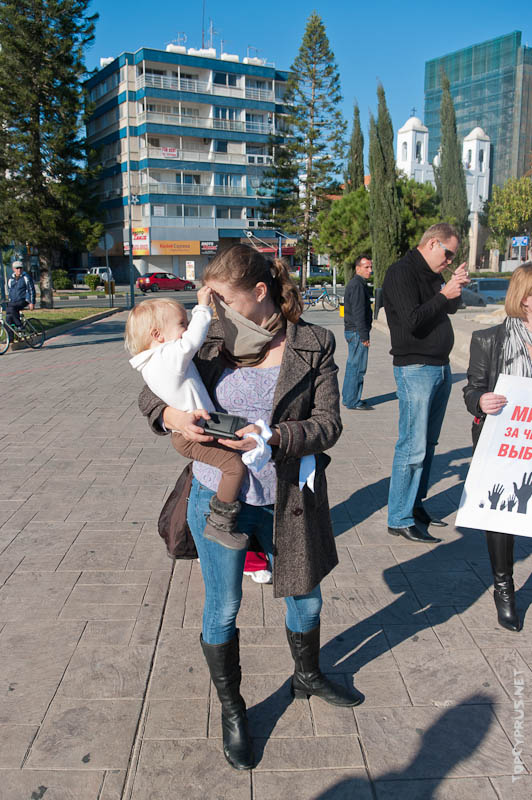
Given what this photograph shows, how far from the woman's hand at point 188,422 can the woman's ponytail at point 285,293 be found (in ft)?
1.58

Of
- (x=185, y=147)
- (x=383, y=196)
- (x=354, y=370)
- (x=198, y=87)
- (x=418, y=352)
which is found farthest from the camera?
(x=185, y=147)

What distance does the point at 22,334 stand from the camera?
14.5 meters

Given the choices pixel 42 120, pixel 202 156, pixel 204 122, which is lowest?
pixel 42 120

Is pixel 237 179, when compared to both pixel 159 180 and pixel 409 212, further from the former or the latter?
pixel 409 212

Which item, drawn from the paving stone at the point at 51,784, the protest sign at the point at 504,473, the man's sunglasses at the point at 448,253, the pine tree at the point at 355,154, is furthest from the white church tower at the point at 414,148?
the paving stone at the point at 51,784

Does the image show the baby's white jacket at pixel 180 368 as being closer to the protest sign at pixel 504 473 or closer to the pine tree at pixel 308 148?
the protest sign at pixel 504 473

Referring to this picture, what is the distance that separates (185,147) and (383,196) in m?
38.6

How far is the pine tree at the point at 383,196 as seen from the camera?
27250mm

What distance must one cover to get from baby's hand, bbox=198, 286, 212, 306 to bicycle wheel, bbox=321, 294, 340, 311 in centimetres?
2709

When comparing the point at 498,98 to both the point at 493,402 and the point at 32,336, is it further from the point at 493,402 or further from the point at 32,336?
the point at 493,402

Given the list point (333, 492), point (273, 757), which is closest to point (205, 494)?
point (273, 757)

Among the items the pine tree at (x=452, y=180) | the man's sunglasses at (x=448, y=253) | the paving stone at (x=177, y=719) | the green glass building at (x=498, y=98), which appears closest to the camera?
the paving stone at (x=177, y=719)

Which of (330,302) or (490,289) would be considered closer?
(490,289)

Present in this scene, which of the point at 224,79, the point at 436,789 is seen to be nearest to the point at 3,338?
the point at 436,789
